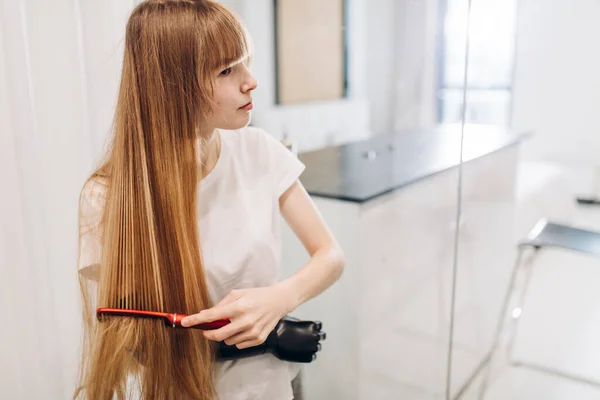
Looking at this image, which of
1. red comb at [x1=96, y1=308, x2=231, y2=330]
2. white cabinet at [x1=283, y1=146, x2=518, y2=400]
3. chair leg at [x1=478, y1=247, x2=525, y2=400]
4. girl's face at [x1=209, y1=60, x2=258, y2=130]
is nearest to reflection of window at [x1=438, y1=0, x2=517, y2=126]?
white cabinet at [x1=283, y1=146, x2=518, y2=400]

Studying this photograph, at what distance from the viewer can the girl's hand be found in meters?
0.68

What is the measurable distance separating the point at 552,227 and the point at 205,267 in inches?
52.2

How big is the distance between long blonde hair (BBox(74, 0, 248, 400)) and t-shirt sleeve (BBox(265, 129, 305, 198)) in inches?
5.3

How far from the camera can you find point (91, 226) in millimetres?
742

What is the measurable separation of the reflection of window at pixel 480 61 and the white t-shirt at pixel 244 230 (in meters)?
0.76

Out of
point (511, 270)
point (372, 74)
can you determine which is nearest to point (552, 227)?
point (511, 270)

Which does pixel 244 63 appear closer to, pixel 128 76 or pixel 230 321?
pixel 128 76

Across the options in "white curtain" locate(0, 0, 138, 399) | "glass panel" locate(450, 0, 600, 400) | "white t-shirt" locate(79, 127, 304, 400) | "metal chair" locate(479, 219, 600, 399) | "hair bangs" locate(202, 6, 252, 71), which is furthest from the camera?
"glass panel" locate(450, 0, 600, 400)

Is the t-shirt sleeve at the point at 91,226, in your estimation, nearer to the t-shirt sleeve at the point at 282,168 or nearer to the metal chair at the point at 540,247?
the t-shirt sleeve at the point at 282,168

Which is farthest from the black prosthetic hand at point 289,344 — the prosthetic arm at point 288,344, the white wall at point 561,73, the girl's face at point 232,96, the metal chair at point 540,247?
the white wall at point 561,73

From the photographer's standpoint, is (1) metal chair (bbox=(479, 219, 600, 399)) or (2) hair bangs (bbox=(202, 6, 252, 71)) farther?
(1) metal chair (bbox=(479, 219, 600, 399))

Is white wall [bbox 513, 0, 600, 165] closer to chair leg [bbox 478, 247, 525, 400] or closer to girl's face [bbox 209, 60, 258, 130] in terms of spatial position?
chair leg [bbox 478, 247, 525, 400]

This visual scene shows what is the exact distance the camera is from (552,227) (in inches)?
67.1

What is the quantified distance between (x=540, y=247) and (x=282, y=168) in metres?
1.28
